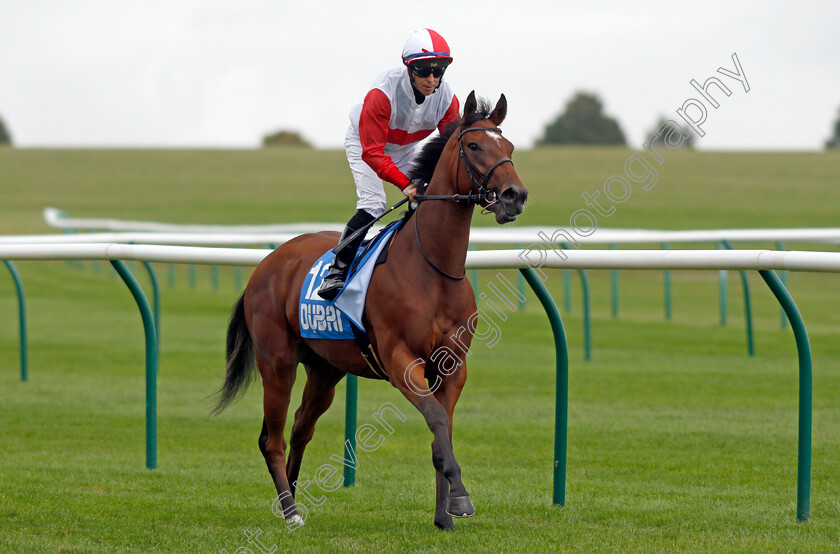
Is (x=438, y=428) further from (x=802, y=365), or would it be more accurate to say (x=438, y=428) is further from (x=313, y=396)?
(x=802, y=365)

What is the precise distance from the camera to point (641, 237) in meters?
12.9

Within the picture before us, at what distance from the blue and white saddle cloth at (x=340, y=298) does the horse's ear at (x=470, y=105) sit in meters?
0.64

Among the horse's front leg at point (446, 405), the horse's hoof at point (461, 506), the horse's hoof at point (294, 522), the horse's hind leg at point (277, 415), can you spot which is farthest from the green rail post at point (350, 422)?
the horse's hoof at point (461, 506)

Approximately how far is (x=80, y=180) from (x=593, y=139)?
37.4m

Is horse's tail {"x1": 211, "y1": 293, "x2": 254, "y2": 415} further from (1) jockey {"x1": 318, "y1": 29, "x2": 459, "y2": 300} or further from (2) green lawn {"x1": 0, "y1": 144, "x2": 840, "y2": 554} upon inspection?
(1) jockey {"x1": 318, "y1": 29, "x2": 459, "y2": 300}

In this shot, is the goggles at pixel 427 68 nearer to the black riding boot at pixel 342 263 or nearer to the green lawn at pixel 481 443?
the black riding boot at pixel 342 263

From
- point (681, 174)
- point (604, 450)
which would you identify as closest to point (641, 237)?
point (604, 450)

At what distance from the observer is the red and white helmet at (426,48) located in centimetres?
461

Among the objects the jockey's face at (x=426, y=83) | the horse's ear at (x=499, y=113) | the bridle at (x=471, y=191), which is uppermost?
the jockey's face at (x=426, y=83)

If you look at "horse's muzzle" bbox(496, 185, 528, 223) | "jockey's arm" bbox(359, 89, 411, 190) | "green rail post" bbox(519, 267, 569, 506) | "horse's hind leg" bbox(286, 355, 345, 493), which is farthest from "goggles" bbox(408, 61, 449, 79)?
"horse's hind leg" bbox(286, 355, 345, 493)

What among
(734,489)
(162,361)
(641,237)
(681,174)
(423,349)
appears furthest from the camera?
(681,174)

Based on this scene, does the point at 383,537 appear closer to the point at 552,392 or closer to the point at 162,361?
the point at 552,392

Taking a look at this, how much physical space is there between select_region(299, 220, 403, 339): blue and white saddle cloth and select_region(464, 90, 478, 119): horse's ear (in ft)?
2.11

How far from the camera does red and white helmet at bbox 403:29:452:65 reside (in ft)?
15.1
